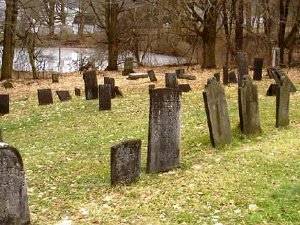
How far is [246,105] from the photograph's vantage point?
828 centimetres

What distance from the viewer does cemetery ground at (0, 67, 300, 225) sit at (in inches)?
217

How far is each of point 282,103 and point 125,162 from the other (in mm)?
3947

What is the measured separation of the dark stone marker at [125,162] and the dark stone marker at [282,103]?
3.60 m

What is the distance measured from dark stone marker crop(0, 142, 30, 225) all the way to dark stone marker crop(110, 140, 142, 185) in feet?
4.79

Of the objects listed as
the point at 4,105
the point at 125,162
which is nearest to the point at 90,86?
the point at 4,105

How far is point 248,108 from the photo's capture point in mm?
8297

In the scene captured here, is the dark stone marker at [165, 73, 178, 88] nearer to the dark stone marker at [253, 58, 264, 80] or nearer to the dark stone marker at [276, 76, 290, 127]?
the dark stone marker at [253, 58, 264, 80]

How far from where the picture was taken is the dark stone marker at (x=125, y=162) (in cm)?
641

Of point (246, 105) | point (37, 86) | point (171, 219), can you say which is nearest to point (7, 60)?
point (37, 86)

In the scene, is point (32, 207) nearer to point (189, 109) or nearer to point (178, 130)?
point (178, 130)

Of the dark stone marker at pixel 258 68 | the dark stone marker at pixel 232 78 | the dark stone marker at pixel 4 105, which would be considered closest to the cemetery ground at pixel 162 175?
the dark stone marker at pixel 4 105

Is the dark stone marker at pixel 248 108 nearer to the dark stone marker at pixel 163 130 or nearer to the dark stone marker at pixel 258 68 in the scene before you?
the dark stone marker at pixel 163 130

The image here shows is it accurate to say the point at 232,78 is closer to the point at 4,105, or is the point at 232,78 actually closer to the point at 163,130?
the point at 4,105

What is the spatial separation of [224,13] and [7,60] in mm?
9831
